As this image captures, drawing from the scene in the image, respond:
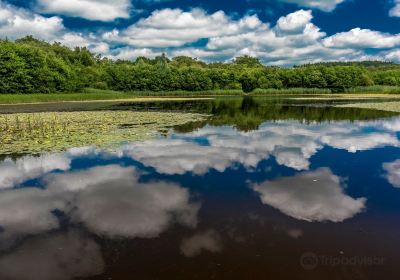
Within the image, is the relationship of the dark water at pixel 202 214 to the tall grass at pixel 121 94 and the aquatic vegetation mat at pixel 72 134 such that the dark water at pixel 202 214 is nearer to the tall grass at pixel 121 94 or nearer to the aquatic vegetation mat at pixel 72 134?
the aquatic vegetation mat at pixel 72 134

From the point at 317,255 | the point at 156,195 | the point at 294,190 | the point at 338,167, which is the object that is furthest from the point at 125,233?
the point at 338,167

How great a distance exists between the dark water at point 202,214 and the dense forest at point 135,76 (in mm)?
56611

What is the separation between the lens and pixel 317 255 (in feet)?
17.3

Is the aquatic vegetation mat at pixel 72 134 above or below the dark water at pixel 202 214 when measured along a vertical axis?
above

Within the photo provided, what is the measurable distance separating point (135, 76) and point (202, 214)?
272 feet

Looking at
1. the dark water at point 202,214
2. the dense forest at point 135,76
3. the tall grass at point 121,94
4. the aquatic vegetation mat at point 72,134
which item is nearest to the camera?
the dark water at point 202,214

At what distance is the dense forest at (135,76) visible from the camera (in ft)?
205

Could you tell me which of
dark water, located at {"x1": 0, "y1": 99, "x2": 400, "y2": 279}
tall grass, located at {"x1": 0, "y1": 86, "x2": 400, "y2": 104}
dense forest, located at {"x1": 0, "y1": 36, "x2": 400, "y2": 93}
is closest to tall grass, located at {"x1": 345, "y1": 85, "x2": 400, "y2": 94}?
tall grass, located at {"x1": 0, "y1": 86, "x2": 400, "y2": 104}

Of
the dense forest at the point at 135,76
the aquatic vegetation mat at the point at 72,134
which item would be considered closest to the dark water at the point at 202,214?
the aquatic vegetation mat at the point at 72,134

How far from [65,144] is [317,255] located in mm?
11455

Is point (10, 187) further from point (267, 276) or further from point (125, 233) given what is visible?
point (267, 276)

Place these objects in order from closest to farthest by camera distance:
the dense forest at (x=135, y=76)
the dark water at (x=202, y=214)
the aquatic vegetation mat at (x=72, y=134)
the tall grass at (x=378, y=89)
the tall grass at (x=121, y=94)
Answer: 1. the dark water at (x=202, y=214)
2. the aquatic vegetation mat at (x=72, y=134)
3. the tall grass at (x=121, y=94)
4. the dense forest at (x=135, y=76)
5. the tall grass at (x=378, y=89)

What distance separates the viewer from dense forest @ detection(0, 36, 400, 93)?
6262cm

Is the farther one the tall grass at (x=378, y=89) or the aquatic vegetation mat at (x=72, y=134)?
the tall grass at (x=378, y=89)
